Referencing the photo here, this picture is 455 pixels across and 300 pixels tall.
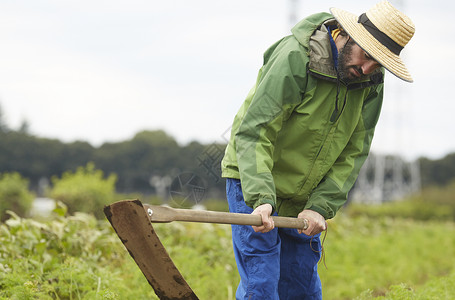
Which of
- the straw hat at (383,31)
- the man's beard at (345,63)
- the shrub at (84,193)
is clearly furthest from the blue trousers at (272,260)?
the shrub at (84,193)

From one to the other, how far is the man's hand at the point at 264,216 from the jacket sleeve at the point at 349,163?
494mm

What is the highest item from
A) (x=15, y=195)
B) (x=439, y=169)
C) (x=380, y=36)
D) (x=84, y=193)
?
(x=380, y=36)

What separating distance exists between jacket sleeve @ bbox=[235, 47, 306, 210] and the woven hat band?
416 millimetres

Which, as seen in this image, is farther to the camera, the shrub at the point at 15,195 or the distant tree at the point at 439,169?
the distant tree at the point at 439,169

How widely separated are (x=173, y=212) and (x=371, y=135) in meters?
1.49

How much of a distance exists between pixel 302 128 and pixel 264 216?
0.59 meters

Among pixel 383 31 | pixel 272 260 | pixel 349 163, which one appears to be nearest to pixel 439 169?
pixel 349 163

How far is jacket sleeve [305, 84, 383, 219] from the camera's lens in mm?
3184

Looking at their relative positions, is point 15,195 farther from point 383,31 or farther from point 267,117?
point 383,31

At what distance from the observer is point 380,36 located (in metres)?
2.95

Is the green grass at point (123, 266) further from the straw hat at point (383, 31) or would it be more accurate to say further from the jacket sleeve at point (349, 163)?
the straw hat at point (383, 31)

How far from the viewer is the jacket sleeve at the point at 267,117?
2.79m

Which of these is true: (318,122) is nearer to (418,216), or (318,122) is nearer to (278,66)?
(278,66)

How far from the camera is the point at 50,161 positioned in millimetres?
25422
